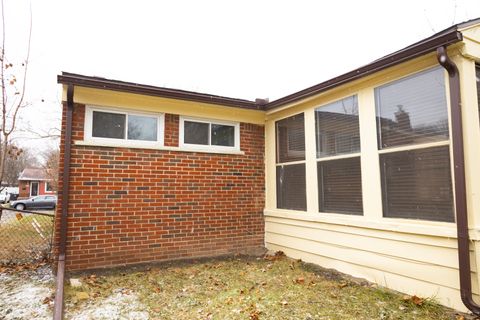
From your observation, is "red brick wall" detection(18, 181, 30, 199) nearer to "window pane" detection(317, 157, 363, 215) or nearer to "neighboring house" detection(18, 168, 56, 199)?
"neighboring house" detection(18, 168, 56, 199)

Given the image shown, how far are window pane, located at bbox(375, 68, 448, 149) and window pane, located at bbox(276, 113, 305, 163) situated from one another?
153 centimetres

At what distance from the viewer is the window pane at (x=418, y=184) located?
129 inches

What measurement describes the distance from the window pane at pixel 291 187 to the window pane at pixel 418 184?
1.58 m

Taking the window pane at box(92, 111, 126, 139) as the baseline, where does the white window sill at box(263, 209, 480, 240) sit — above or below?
below

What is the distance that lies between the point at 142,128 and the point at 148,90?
68cm

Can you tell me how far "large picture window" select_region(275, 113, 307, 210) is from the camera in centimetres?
531

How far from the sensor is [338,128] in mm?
4648

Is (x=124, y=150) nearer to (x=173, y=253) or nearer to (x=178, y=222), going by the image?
(x=178, y=222)

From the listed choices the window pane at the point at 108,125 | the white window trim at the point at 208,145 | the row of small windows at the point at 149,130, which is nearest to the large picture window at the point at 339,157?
the white window trim at the point at 208,145

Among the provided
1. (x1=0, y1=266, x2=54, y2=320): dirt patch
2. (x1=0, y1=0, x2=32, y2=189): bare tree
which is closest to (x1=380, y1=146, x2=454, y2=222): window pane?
(x1=0, y1=266, x2=54, y2=320): dirt patch

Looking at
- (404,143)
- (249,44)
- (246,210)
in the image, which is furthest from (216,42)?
(404,143)

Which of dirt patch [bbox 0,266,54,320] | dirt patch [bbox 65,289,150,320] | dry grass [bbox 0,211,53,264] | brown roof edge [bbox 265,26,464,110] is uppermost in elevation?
brown roof edge [bbox 265,26,464,110]

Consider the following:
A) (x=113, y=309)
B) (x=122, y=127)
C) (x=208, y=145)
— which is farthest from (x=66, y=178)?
(x=208, y=145)

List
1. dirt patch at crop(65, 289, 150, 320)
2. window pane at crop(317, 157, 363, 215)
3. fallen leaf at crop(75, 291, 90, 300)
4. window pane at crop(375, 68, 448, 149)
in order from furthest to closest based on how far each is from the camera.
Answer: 1. window pane at crop(317, 157, 363, 215)
2. fallen leaf at crop(75, 291, 90, 300)
3. window pane at crop(375, 68, 448, 149)
4. dirt patch at crop(65, 289, 150, 320)
